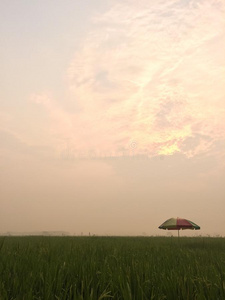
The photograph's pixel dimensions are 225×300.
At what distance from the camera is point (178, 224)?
1767 centimetres

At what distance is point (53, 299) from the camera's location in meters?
2.93

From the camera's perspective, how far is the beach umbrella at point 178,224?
1774 cm

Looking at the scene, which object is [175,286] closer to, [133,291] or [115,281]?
[133,291]

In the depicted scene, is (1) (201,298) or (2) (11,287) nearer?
(1) (201,298)

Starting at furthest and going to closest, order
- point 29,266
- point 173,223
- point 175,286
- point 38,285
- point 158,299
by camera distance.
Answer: point 173,223 < point 29,266 < point 38,285 < point 175,286 < point 158,299

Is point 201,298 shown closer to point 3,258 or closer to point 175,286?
point 175,286

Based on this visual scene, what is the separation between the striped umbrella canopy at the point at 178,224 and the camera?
698 inches

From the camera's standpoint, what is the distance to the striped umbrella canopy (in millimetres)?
17734

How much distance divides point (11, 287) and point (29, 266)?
45.2 inches

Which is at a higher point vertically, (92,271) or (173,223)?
(173,223)

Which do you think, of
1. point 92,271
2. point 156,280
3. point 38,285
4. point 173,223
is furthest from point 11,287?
point 173,223

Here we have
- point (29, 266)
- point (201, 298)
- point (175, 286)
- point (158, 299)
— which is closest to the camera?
point (201, 298)

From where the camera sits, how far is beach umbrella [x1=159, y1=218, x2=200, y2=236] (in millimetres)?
17744

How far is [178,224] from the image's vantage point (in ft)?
58.0
